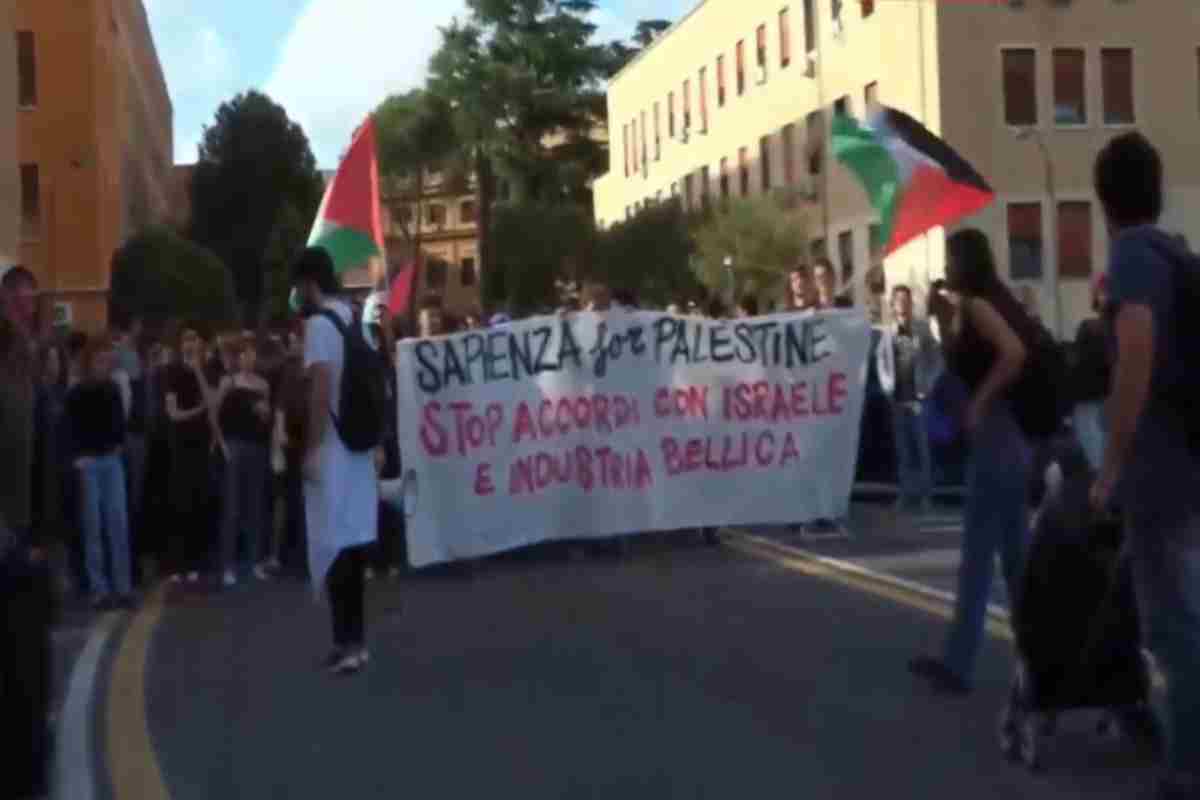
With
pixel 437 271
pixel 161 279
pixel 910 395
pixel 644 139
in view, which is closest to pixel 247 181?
pixel 644 139

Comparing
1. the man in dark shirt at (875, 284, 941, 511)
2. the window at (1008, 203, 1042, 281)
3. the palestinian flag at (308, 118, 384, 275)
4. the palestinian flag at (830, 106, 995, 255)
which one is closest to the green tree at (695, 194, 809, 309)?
the window at (1008, 203, 1042, 281)

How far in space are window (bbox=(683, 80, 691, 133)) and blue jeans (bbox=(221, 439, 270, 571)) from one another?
189 feet

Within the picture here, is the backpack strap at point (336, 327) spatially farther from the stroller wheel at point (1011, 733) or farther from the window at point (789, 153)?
the window at point (789, 153)

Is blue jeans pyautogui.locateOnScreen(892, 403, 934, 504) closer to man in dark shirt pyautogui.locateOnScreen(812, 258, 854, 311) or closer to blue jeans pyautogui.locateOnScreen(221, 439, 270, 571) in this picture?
man in dark shirt pyautogui.locateOnScreen(812, 258, 854, 311)

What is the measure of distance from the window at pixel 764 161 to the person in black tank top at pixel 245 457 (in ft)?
155

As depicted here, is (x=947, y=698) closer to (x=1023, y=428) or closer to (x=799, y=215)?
(x=1023, y=428)

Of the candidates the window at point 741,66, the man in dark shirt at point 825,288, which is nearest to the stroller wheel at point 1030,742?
the man in dark shirt at point 825,288

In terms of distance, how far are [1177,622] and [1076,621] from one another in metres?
1.33

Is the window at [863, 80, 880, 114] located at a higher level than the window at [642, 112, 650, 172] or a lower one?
lower

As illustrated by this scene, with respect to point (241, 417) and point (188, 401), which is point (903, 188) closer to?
point (241, 417)

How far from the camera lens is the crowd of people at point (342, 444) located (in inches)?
290

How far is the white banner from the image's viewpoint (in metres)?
17.4

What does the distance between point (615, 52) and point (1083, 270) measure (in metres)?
40.7

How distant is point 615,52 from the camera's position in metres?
93.2
